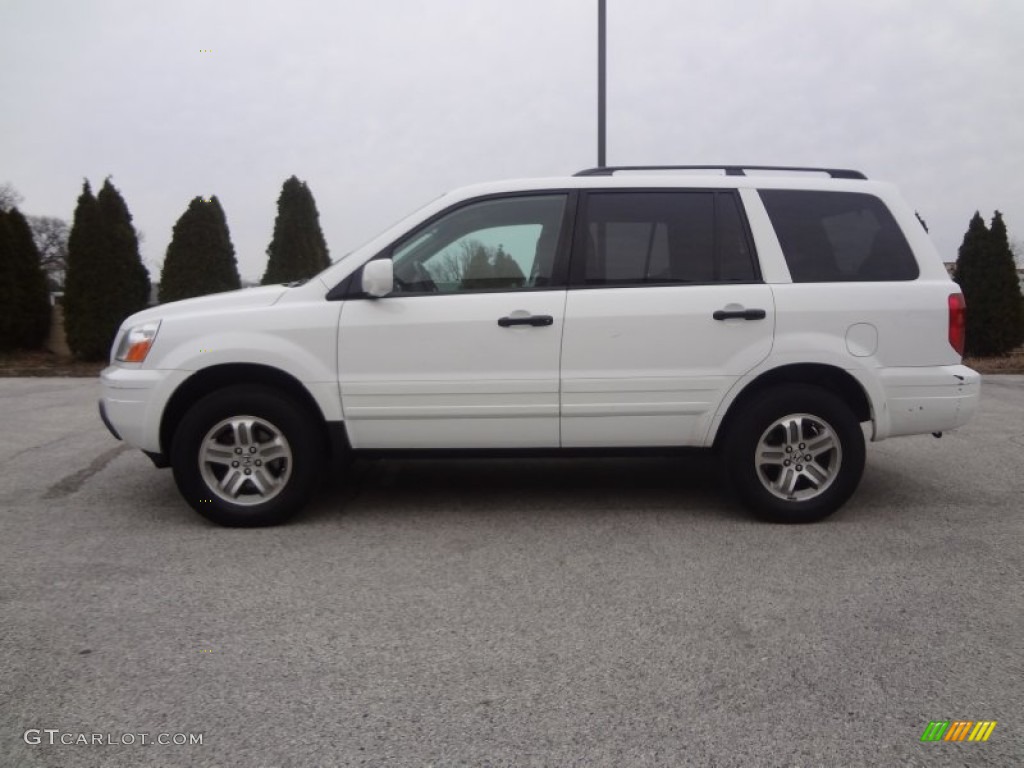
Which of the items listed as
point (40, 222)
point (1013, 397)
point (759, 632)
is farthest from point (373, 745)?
point (40, 222)

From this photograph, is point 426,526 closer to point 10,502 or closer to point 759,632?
point 759,632

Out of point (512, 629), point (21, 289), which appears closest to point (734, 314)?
point (512, 629)

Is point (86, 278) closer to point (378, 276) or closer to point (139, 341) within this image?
point (139, 341)

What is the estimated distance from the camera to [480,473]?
5.84 metres

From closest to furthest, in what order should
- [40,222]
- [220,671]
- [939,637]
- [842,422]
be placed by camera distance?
[220,671], [939,637], [842,422], [40,222]

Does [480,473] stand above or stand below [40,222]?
below

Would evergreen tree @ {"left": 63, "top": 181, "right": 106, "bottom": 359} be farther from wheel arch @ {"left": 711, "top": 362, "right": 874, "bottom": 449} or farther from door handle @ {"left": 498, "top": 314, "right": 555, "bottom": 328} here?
wheel arch @ {"left": 711, "top": 362, "right": 874, "bottom": 449}

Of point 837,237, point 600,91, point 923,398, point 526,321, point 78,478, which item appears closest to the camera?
point 526,321

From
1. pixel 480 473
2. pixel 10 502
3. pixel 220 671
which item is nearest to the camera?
pixel 220 671

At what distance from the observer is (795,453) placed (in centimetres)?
445

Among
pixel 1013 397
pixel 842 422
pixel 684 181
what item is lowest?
pixel 1013 397

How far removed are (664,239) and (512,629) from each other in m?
2.40

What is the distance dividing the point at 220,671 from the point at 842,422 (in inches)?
130

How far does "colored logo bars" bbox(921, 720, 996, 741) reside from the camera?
2299 mm
